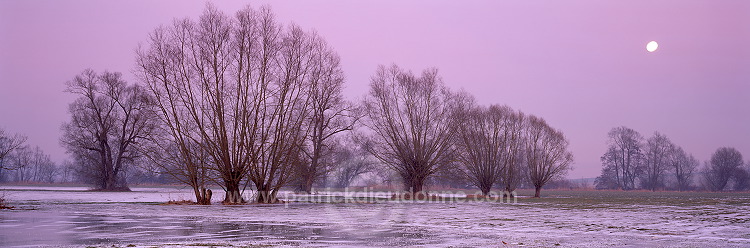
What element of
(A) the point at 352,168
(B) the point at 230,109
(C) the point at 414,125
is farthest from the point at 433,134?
(A) the point at 352,168

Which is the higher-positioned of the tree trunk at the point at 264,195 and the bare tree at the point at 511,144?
the bare tree at the point at 511,144

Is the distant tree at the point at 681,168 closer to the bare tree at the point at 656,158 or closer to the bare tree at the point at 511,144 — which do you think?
the bare tree at the point at 656,158

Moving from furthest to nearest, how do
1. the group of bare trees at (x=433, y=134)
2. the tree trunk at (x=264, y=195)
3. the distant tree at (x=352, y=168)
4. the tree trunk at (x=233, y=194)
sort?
1. the distant tree at (x=352, y=168)
2. the group of bare trees at (x=433, y=134)
3. the tree trunk at (x=264, y=195)
4. the tree trunk at (x=233, y=194)

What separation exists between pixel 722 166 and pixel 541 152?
3103 inches

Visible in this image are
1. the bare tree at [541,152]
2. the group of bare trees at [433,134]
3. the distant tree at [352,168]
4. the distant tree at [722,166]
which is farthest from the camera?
the distant tree at [722,166]

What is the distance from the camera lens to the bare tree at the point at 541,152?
58312 millimetres

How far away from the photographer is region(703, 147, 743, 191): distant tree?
383 ft

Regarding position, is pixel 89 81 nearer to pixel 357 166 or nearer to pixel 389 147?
pixel 389 147

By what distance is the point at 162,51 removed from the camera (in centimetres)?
3347

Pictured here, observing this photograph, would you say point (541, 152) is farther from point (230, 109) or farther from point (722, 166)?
point (722, 166)

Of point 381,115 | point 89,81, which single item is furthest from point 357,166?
point 381,115

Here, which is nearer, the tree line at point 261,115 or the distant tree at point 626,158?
the tree line at point 261,115

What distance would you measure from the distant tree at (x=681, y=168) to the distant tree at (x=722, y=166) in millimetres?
4035

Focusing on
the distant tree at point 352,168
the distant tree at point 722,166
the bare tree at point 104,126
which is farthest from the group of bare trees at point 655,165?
the bare tree at point 104,126
